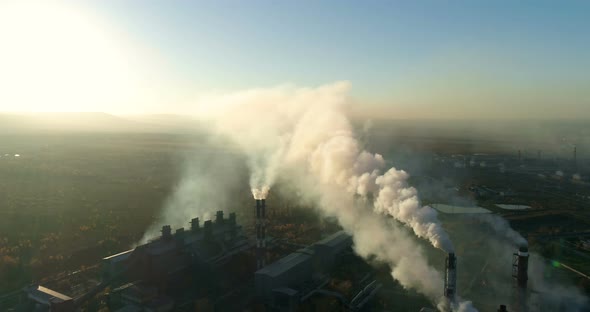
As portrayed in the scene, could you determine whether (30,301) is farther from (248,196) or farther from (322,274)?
(248,196)

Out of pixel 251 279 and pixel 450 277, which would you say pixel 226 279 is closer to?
pixel 251 279

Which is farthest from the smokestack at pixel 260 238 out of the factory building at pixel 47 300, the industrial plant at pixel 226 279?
the factory building at pixel 47 300

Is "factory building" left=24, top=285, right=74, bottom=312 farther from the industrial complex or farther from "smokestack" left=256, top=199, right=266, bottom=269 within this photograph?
"smokestack" left=256, top=199, right=266, bottom=269

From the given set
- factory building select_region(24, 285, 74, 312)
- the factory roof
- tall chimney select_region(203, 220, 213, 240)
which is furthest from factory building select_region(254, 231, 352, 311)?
factory building select_region(24, 285, 74, 312)

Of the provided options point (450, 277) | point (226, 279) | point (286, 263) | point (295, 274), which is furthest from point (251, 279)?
point (450, 277)

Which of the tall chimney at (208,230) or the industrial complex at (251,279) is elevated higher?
the tall chimney at (208,230)

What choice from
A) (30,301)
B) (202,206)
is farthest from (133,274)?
(202,206)

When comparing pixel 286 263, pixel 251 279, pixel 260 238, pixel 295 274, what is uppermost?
pixel 260 238

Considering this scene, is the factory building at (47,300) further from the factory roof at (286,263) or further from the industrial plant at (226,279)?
the factory roof at (286,263)
